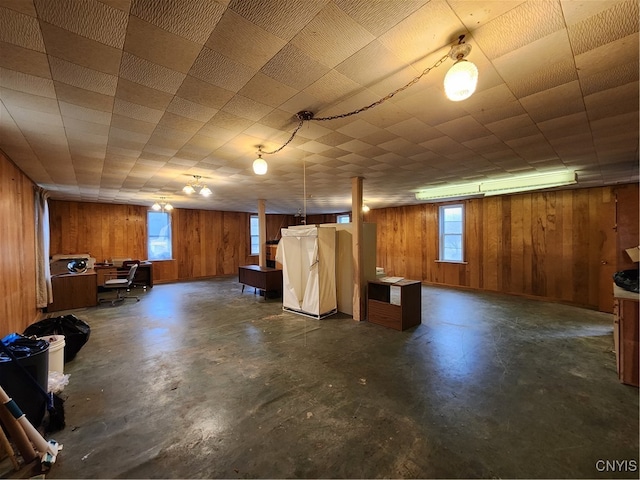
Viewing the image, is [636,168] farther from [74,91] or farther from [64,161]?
[64,161]

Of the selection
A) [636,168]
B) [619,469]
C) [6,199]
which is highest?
[636,168]

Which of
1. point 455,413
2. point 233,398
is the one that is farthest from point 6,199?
point 455,413

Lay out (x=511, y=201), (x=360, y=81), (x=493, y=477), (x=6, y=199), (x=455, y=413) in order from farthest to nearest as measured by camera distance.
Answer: (x=511, y=201) < (x=6, y=199) < (x=455, y=413) < (x=360, y=81) < (x=493, y=477)

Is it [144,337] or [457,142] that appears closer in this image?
[457,142]

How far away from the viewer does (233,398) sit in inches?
92.4

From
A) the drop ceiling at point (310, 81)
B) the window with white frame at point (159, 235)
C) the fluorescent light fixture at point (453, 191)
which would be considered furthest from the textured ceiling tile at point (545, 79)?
the window with white frame at point (159, 235)

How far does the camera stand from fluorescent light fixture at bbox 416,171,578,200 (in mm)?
4406

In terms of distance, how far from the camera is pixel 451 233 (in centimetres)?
751

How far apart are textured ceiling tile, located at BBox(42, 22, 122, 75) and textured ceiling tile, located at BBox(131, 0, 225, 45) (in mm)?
390

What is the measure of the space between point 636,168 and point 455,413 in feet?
15.9

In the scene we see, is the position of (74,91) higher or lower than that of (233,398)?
higher

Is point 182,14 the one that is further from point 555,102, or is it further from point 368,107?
point 555,102

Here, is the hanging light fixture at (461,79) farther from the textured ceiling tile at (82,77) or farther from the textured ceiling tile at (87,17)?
the textured ceiling tile at (82,77)

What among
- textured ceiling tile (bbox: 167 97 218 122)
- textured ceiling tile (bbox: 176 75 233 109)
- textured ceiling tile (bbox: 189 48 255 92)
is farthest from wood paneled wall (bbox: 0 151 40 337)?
textured ceiling tile (bbox: 189 48 255 92)
